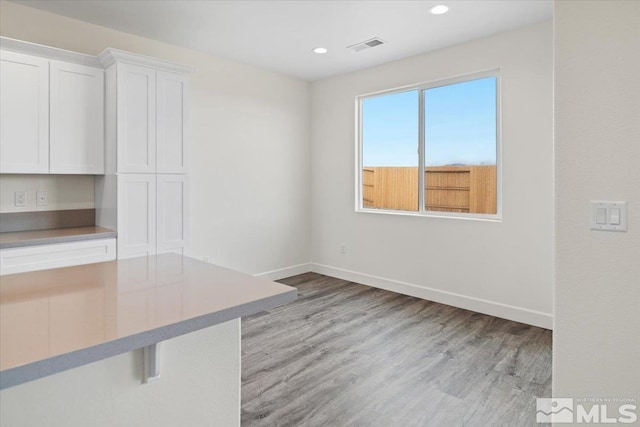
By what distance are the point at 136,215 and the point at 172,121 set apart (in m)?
0.90

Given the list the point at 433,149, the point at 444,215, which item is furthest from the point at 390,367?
the point at 433,149

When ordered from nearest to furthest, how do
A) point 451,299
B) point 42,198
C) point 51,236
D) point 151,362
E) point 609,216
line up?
point 151,362
point 609,216
point 51,236
point 42,198
point 451,299

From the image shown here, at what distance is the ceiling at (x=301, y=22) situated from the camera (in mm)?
2965

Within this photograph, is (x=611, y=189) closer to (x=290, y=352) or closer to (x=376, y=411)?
(x=376, y=411)

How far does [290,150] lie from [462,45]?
94.6 inches

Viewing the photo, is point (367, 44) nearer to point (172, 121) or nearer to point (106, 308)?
point (172, 121)

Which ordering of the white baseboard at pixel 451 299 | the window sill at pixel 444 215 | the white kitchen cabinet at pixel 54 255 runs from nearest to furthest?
1. the white kitchen cabinet at pixel 54 255
2. the white baseboard at pixel 451 299
3. the window sill at pixel 444 215

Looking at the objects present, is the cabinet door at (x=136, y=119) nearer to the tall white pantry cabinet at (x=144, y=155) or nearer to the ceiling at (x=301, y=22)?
the tall white pantry cabinet at (x=144, y=155)

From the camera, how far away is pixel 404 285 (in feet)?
14.2

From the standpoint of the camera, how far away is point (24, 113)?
2.75 metres

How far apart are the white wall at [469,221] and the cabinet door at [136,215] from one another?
248 centimetres

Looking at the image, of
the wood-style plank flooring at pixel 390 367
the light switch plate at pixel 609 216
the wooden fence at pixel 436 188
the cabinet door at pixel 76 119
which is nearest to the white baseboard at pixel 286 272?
the wood-style plank flooring at pixel 390 367

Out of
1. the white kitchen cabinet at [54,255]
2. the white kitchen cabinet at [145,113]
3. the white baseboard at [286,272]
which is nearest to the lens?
the white kitchen cabinet at [54,255]

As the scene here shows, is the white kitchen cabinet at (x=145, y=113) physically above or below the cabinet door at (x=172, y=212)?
above
